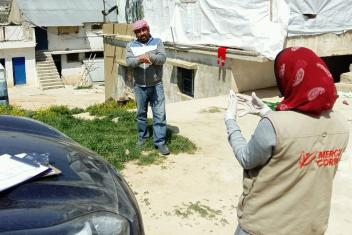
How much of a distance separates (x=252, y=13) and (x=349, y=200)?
24.9 feet

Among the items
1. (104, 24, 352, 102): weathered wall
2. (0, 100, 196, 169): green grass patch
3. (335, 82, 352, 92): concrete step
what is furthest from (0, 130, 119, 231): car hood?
(335, 82, 352, 92): concrete step

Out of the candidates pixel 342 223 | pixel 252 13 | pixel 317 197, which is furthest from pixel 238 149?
pixel 252 13

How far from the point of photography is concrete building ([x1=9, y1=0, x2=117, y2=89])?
95.8ft

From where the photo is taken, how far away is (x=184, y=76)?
1380 centimetres

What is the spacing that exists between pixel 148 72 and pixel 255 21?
21.3ft

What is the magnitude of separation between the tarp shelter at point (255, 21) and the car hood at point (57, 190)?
870cm

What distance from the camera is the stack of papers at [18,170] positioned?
1906 millimetres

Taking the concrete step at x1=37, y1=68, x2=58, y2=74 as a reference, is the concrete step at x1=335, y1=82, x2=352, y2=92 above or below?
above

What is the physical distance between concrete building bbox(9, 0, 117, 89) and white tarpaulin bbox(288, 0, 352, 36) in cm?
1943

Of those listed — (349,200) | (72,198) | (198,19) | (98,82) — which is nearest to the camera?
(72,198)

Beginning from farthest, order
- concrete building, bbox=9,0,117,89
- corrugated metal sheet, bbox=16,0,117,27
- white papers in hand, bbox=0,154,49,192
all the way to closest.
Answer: corrugated metal sheet, bbox=16,0,117,27, concrete building, bbox=9,0,117,89, white papers in hand, bbox=0,154,49,192

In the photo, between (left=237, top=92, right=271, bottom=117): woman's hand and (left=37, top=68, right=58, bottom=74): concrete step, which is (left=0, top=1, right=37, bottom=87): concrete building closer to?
(left=37, top=68, right=58, bottom=74): concrete step

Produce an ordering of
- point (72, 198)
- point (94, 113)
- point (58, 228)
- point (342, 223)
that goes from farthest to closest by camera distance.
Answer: point (94, 113)
point (342, 223)
point (72, 198)
point (58, 228)

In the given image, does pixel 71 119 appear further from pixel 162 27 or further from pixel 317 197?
pixel 162 27
